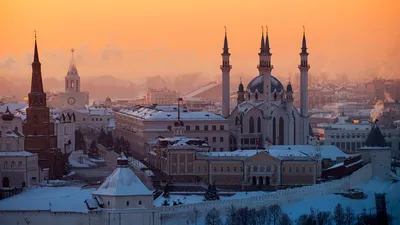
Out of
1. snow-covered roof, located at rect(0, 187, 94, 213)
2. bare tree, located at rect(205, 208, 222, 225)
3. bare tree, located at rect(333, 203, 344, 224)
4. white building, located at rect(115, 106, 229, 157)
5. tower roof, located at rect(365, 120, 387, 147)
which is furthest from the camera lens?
white building, located at rect(115, 106, 229, 157)

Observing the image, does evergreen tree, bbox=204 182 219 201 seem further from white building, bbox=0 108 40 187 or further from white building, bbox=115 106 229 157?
white building, bbox=115 106 229 157

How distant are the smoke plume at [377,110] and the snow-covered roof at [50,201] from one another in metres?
27.6

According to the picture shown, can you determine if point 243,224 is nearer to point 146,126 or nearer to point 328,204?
point 328,204

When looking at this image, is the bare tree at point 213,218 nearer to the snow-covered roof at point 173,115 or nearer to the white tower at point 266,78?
the white tower at point 266,78

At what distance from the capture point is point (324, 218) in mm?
38938

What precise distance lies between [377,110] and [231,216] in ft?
93.7

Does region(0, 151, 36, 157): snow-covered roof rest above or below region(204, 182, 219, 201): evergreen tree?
above

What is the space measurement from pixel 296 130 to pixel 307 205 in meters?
16.1

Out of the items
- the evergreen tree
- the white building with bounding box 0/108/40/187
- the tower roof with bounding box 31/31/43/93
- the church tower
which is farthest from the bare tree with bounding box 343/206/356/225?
the tower roof with bounding box 31/31/43/93

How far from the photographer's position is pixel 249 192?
44719 mm

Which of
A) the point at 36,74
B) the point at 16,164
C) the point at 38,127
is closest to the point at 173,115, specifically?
the point at 38,127

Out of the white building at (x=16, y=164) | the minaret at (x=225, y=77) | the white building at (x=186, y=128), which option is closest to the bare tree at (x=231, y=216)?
the white building at (x=16, y=164)

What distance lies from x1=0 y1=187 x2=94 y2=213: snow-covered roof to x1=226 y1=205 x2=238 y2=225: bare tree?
4.14 meters

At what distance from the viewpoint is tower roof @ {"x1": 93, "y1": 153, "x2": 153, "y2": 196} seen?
36.1m
